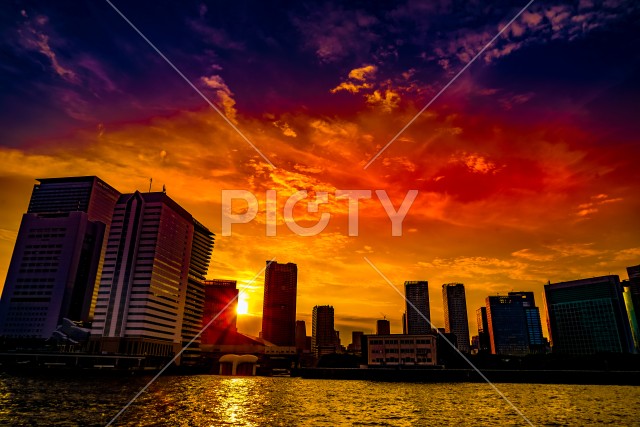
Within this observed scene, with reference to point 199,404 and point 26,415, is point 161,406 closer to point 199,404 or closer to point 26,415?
point 199,404

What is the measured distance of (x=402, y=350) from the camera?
618 feet

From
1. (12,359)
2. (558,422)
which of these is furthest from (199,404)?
(12,359)

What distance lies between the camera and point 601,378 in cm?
16688

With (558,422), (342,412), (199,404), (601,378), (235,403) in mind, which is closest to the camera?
(558,422)

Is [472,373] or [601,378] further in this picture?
[472,373]

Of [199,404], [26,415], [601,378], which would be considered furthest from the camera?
[601,378]

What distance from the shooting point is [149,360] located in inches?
7840

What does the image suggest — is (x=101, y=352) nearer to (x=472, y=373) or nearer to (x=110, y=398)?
(x=110, y=398)

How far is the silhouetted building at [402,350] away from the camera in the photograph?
18462cm

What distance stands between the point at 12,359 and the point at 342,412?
7429 inches

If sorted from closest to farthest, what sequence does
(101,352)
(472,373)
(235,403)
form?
1. (235,403)
2. (472,373)
3. (101,352)

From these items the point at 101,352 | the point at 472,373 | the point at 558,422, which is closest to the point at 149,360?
the point at 101,352

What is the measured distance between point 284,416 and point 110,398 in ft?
119

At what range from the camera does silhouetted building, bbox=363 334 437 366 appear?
185m
